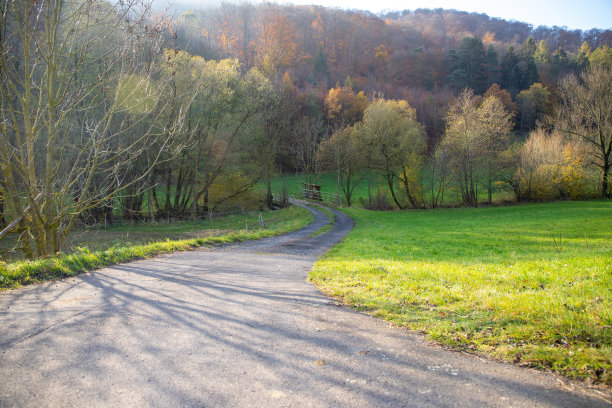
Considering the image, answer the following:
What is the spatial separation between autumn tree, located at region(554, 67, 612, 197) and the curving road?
44045 millimetres

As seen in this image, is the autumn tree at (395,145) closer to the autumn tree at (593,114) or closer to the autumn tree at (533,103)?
the autumn tree at (593,114)

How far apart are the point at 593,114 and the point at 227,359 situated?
160 ft


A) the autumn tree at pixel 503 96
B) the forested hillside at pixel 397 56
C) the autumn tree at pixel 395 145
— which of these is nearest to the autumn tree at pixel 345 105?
the forested hillside at pixel 397 56

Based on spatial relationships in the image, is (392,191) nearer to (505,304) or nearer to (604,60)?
(604,60)

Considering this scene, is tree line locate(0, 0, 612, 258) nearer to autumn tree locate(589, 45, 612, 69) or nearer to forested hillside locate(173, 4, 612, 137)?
autumn tree locate(589, 45, 612, 69)

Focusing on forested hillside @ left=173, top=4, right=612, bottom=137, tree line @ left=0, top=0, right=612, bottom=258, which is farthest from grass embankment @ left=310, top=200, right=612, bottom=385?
forested hillside @ left=173, top=4, right=612, bottom=137

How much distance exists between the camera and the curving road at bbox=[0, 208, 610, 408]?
2984 millimetres

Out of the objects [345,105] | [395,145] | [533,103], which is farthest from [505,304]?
[533,103]

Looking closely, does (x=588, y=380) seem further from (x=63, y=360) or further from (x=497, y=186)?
(x=497, y=186)

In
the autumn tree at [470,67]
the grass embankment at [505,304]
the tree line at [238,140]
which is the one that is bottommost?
the grass embankment at [505,304]

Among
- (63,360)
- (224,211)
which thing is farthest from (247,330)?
(224,211)

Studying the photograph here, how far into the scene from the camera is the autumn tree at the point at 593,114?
1441 inches

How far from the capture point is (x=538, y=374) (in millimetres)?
3258

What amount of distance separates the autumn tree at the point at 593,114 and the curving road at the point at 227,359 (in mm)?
44045
